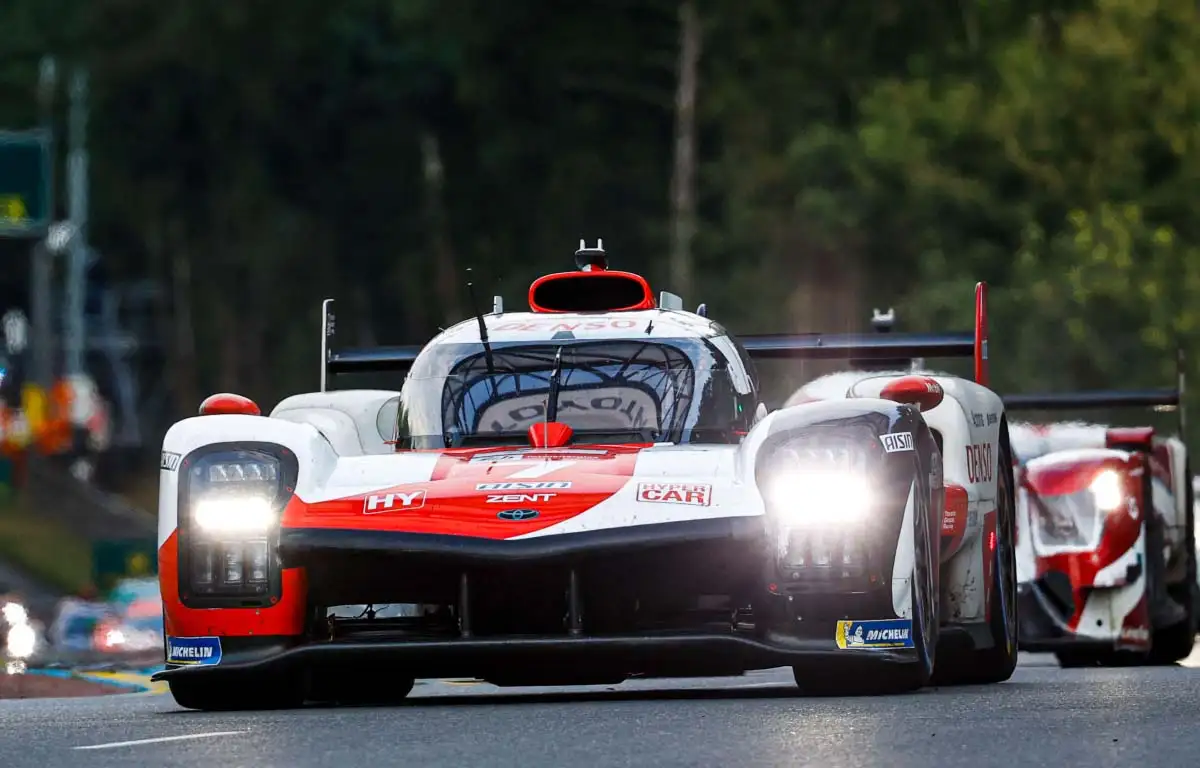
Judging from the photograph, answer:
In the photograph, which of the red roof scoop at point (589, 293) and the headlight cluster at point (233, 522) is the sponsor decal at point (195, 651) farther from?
the red roof scoop at point (589, 293)

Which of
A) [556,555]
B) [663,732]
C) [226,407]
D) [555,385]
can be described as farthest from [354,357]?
[663,732]

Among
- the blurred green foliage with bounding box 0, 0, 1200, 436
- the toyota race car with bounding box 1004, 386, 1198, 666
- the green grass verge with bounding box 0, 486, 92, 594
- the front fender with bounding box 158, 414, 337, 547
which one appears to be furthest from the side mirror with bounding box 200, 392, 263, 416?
the green grass verge with bounding box 0, 486, 92, 594

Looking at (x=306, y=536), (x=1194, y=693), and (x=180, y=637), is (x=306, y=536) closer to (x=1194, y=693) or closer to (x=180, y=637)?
(x=180, y=637)

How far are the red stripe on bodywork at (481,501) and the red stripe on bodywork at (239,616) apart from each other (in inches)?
9.8

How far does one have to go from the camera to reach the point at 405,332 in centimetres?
7088

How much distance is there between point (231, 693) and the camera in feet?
37.7

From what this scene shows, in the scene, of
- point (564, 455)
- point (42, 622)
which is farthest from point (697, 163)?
point (564, 455)

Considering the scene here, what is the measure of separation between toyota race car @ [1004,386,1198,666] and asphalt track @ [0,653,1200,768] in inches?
223

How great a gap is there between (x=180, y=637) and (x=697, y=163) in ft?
156

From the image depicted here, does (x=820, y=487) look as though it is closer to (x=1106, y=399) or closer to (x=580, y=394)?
(x=580, y=394)

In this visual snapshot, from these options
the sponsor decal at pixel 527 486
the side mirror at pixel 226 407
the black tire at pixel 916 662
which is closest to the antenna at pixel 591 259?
the side mirror at pixel 226 407

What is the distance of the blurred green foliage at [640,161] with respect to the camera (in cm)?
4762

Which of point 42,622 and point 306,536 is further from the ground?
point 306,536

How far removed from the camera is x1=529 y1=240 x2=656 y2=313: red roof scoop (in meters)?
13.7
